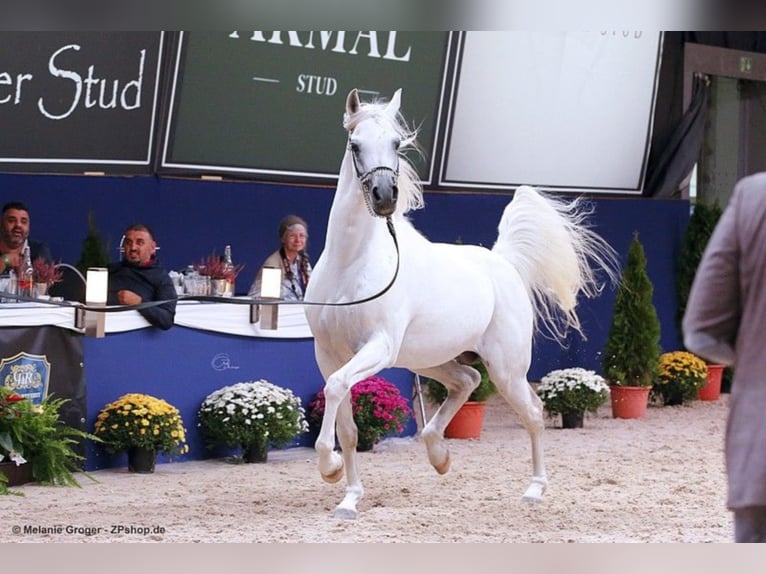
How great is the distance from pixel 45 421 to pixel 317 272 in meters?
1.31

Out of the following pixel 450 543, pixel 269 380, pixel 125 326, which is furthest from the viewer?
pixel 269 380

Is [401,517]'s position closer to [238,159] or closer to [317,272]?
[317,272]

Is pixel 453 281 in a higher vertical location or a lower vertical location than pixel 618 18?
lower

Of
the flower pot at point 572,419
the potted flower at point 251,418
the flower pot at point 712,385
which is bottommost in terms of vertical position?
the potted flower at point 251,418

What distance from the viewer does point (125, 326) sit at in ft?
18.8

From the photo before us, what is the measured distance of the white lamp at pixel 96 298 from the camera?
17.4 ft

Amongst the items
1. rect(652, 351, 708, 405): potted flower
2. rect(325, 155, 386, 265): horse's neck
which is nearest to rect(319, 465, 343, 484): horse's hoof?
rect(325, 155, 386, 265): horse's neck

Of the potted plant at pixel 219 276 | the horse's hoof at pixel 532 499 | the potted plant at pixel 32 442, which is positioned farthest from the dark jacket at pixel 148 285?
the horse's hoof at pixel 532 499

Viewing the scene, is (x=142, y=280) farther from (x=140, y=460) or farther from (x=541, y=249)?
(x=541, y=249)

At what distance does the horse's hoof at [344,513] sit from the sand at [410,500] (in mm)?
32

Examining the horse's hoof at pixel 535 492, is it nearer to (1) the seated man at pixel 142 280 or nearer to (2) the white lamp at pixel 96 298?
(1) the seated man at pixel 142 280

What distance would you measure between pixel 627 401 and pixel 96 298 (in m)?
3.51

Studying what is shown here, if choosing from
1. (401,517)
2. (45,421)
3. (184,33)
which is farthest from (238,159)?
(401,517)

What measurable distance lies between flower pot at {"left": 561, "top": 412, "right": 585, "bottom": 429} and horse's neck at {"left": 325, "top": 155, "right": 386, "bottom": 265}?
2675 mm
